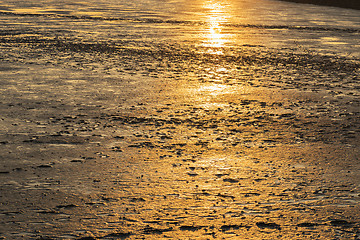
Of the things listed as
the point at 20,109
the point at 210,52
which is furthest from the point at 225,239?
the point at 210,52

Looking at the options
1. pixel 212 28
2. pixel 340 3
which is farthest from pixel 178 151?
pixel 340 3

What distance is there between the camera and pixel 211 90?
27.5 ft

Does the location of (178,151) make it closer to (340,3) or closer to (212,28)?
(212,28)

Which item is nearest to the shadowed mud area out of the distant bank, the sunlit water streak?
the sunlit water streak

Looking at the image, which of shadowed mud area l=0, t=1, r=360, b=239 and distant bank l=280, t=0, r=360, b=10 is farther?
distant bank l=280, t=0, r=360, b=10

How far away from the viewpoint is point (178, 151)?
17.6 ft

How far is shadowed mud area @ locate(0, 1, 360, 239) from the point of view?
12.6 feet

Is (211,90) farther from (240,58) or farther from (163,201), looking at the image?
(163,201)

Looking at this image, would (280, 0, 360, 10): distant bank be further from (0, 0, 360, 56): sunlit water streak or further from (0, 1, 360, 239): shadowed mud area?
Answer: (0, 1, 360, 239): shadowed mud area

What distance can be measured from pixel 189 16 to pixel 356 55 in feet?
38.1

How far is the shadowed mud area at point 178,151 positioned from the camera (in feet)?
12.6

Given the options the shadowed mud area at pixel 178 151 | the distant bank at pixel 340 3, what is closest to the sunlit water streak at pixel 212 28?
the shadowed mud area at pixel 178 151

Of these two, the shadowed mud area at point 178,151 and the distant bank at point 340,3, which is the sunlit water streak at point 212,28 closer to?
the shadowed mud area at point 178,151

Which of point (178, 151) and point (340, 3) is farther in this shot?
point (340, 3)
